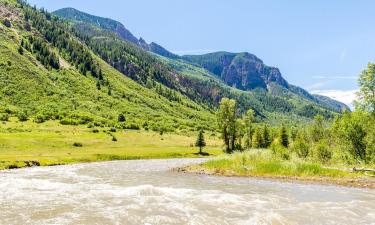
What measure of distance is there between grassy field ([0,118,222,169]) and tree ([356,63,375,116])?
63.4m

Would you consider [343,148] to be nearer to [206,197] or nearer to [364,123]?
[364,123]

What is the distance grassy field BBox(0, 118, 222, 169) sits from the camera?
299 feet

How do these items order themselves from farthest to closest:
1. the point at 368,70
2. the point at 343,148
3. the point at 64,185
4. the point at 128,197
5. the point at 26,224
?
the point at 343,148 → the point at 368,70 → the point at 64,185 → the point at 128,197 → the point at 26,224

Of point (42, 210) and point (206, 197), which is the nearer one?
point (42, 210)

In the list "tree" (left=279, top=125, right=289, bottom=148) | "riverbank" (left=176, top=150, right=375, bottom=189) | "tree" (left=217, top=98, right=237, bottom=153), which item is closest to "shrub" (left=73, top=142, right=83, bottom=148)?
"tree" (left=217, top=98, right=237, bottom=153)

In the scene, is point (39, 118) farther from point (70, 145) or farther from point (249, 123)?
point (249, 123)

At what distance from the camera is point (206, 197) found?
39062mm

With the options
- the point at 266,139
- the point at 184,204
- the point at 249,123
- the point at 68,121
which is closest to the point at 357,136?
the point at 184,204

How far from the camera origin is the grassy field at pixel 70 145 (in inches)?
3590

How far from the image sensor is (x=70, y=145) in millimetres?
121188

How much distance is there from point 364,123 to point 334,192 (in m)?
30.4

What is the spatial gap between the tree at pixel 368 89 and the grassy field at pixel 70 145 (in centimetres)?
6338

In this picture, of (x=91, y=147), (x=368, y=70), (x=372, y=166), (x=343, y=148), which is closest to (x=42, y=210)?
(x=372, y=166)

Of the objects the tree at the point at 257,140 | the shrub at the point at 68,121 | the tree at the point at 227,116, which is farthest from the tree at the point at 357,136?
the shrub at the point at 68,121
